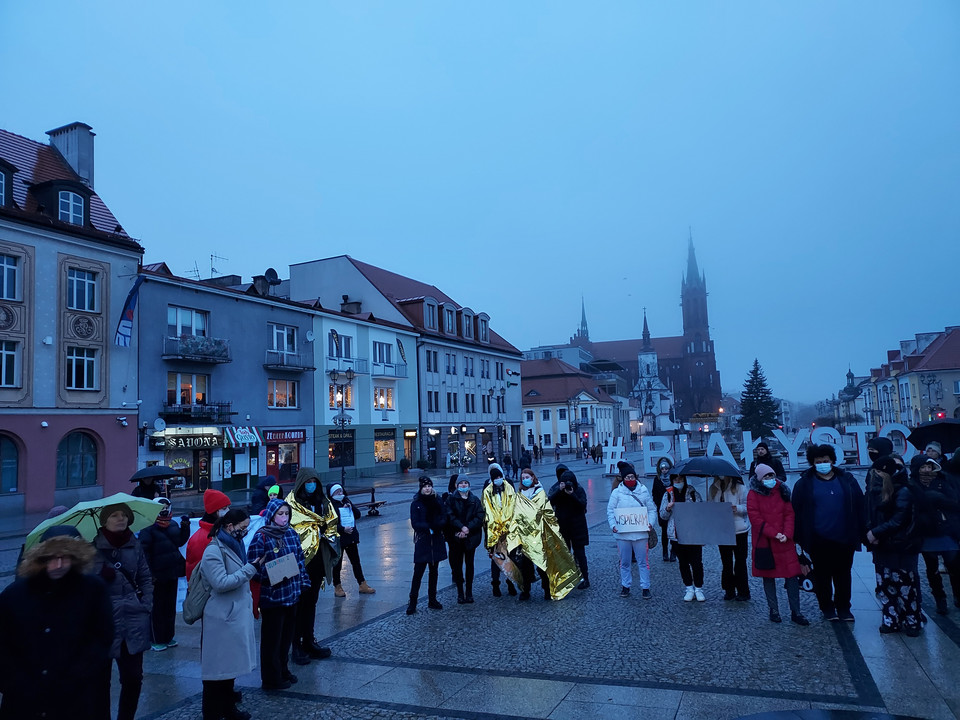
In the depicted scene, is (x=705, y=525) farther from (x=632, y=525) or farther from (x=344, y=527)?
(x=344, y=527)

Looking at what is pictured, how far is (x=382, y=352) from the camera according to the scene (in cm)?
4588

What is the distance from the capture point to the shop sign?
36.3m

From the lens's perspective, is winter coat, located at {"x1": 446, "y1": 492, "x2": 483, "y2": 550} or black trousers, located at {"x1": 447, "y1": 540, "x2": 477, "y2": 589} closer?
winter coat, located at {"x1": 446, "y1": 492, "x2": 483, "y2": 550}

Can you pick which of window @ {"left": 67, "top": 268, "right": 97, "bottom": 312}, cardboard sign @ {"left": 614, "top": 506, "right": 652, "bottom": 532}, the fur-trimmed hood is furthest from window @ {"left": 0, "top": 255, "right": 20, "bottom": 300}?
the fur-trimmed hood

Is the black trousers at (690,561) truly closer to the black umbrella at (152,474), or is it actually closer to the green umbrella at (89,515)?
the green umbrella at (89,515)

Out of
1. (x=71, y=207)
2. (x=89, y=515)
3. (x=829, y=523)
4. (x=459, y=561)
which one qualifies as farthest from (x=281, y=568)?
(x=71, y=207)

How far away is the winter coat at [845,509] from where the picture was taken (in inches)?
313

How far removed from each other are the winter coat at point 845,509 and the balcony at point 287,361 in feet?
103

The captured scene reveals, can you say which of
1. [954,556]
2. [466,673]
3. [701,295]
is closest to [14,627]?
[466,673]

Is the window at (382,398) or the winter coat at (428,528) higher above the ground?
the window at (382,398)

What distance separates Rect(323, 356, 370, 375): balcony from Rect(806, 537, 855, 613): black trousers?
34.6 meters

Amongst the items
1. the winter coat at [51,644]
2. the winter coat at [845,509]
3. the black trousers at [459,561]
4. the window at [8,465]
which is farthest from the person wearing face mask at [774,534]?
the window at [8,465]

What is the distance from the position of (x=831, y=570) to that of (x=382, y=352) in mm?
39192

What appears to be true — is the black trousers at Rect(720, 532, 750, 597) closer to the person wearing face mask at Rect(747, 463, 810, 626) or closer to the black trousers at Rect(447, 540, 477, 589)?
the person wearing face mask at Rect(747, 463, 810, 626)
